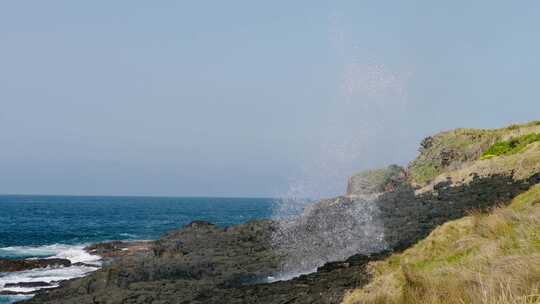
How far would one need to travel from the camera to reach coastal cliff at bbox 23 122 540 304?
54.7 ft

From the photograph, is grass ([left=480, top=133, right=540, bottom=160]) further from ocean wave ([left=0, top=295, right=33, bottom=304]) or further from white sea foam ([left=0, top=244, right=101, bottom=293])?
ocean wave ([left=0, top=295, right=33, bottom=304])

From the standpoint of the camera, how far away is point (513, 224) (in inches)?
472

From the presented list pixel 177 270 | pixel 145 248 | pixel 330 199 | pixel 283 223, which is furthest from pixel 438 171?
pixel 177 270

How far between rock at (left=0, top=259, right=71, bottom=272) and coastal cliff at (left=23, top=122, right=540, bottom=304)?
17.4 feet

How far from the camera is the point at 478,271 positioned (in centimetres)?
810

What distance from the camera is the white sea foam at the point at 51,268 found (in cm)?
3194

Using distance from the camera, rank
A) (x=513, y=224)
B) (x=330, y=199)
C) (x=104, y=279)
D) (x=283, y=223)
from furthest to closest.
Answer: (x=330, y=199)
(x=283, y=223)
(x=104, y=279)
(x=513, y=224)

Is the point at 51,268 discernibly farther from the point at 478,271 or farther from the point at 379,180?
the point at 478,271

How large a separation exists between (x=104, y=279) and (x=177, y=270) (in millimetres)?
3386

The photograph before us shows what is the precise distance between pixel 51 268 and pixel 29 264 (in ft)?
7.00

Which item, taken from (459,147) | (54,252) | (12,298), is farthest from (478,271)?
(459,147)

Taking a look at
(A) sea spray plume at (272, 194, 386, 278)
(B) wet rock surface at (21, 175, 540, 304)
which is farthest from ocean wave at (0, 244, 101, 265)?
(A) sea spray plume at (272, 194, 386, 278)

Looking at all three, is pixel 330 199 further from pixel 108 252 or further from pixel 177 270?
pixel 177 270

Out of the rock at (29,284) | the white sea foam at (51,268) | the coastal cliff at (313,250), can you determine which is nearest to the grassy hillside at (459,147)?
the coastal cliff at (313,250)
